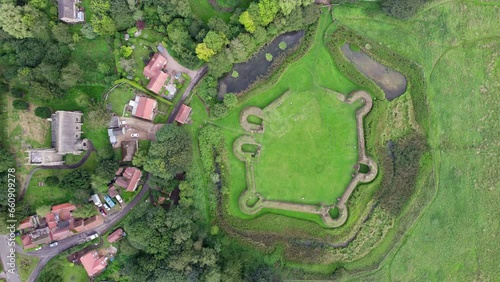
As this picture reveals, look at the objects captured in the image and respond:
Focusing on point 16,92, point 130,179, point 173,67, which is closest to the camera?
point 16,92

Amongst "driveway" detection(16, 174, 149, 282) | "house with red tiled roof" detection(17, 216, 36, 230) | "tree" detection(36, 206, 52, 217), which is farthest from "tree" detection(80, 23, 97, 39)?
"house with red tiled roof" detection(17, 216, 36, 230)

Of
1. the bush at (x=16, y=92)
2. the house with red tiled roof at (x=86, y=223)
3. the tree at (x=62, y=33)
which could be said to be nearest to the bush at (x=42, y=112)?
the bush at (x=16, y=92)

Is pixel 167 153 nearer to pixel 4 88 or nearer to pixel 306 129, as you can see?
pixel 306 129

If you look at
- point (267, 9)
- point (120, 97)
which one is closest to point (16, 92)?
point (120, 97)

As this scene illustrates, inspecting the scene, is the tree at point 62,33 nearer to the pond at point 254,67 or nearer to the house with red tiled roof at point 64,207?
the pond at point 254,67

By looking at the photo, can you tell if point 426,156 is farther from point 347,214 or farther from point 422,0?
point 422,0

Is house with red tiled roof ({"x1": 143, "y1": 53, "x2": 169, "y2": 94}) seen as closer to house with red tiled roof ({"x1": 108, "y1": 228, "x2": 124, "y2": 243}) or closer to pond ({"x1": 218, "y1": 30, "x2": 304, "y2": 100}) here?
pond ({"x1": 218, "y1": 30, "x2": 304, "y2": 100})
